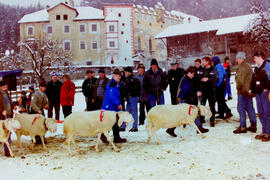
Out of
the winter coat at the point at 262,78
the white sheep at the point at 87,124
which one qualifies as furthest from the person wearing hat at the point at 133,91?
the winter coat at the point at 262,78

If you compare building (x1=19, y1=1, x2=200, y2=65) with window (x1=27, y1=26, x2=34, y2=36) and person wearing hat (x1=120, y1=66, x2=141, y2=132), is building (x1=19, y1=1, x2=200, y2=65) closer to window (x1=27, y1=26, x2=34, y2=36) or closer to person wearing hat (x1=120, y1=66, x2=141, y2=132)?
window (x1=27, y1=26, x2=34, y2=36)

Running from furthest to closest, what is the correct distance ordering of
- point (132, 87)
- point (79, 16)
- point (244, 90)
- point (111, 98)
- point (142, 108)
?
point (79, 16)
point (142, 108)
point (132, 87)
point (244, 90)
point (111, 98)

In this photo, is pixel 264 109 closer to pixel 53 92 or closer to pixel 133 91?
pixel 133 91

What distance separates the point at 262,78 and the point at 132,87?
401cm

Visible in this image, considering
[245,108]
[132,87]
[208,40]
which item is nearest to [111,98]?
[132,87]

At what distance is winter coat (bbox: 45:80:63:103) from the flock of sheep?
121 inches

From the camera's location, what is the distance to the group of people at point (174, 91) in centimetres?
704

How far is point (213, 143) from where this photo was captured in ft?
22.9

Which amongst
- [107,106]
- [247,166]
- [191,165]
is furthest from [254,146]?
[107,106]

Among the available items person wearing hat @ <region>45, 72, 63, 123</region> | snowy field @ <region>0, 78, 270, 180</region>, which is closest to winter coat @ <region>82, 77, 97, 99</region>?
person wearing hat @ <region>45, 72, 63, 123</region>

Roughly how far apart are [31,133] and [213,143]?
4701 millimetres

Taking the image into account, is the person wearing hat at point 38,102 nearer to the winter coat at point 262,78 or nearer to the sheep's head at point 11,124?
the sheep's head at point 11,124

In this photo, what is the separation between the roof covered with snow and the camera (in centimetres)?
3769

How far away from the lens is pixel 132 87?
364 inches
